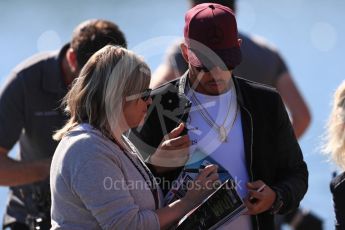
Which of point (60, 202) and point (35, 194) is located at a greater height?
point (60, 202)

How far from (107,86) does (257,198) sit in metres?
0.75

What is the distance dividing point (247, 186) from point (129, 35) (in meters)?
11.8

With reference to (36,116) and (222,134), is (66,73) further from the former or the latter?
(222,134)

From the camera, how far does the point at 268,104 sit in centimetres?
398

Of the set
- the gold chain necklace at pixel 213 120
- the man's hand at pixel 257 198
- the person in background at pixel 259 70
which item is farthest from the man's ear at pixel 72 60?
the man's hand at pixel 257 198

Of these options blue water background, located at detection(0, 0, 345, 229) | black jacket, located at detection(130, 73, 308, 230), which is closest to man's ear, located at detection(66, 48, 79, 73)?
black jacket, located at detection(130, 73, 308, 230)

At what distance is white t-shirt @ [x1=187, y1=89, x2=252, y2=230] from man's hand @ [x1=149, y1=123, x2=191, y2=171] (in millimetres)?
69

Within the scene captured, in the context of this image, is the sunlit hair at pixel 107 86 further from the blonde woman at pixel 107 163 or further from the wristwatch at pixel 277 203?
the wristwatch at pixel 277 203

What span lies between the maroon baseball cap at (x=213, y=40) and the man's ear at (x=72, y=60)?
97cm

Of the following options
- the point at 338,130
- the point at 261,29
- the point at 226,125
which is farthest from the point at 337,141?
the point at 261,29

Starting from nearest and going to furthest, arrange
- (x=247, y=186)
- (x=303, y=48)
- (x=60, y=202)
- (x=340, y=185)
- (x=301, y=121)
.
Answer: (x=60, y=202) → (x=247, y=186) → (x=340, y=185) → (x=301, y=121) → (x=303, y=48)

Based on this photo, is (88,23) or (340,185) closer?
(340,185)

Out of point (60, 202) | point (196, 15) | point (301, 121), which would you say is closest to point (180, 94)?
point (196, 15)

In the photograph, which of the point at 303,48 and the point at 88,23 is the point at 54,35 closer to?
the point at 303,48
